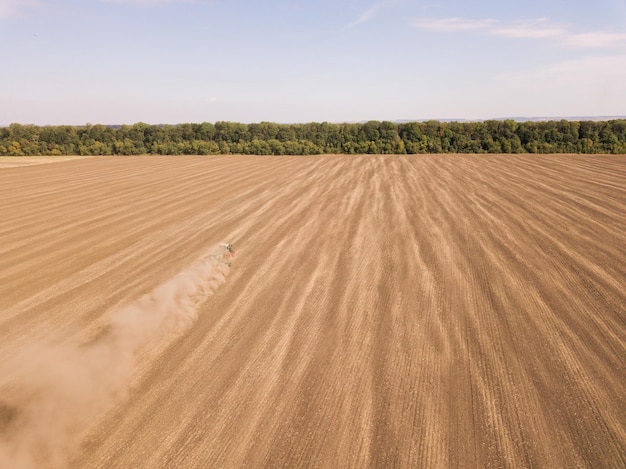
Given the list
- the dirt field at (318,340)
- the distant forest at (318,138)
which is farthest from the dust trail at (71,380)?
the distant forest at (318,138)

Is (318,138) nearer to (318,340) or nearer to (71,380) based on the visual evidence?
(318,340)

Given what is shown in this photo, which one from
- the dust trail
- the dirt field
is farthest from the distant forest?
the dust trail

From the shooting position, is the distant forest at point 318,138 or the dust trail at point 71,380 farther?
the distant forest at point 318,138

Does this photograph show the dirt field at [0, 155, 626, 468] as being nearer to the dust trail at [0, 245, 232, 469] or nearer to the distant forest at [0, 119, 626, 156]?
the dust trail at [0, 245, 232, 469]

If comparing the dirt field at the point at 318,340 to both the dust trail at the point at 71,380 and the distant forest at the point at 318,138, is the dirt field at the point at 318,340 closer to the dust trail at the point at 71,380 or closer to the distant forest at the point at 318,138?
the dust trail at the point at 71,380

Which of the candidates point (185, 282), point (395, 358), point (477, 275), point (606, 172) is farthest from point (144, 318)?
point (606, 172)

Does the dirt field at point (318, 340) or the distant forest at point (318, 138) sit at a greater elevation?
the distant forest at point (318, 138)
